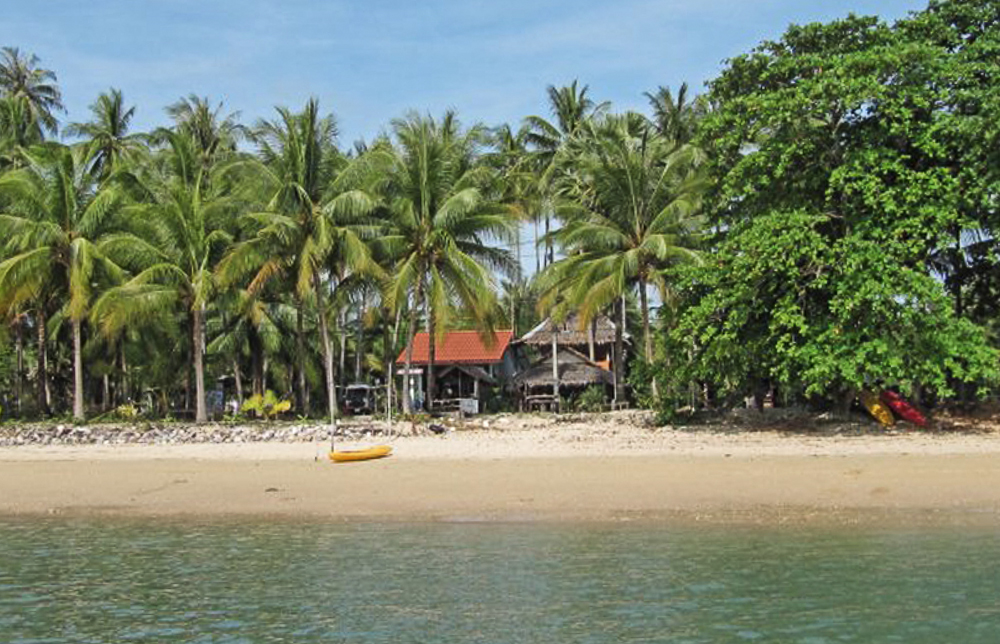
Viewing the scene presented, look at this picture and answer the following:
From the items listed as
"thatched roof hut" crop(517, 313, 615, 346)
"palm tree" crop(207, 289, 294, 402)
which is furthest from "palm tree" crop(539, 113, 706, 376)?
"palm tree" crop(207, 289, 294, 402)

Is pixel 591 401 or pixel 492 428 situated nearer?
pixel 492 428

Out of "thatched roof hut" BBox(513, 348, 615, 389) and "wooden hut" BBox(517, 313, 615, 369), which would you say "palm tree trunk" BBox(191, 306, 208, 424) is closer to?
"thatched roof hut" BBox(513, 348, 615, 389)

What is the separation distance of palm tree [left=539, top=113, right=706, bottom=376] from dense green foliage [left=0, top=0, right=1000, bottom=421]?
9 cm

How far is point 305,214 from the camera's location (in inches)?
1086

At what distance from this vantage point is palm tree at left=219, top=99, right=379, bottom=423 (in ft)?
88.4

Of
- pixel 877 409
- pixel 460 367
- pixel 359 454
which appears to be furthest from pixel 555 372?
pixel 359 454

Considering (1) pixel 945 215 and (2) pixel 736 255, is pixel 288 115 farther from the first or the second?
(1) pixel 945 215

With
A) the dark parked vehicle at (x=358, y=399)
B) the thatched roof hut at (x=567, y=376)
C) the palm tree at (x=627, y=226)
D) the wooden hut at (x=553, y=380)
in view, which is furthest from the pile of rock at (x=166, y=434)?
the thatched roof hut at (x=567, y=376)

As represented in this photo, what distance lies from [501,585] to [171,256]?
69.8 feet

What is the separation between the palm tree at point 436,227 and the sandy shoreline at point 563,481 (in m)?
7.12

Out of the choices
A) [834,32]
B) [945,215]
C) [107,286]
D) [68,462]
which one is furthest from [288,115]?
[945,215]

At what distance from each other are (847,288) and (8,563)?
15.0 meters

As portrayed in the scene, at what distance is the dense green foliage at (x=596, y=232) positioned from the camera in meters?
20.0

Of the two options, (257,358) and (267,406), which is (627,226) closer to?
(267,406)
